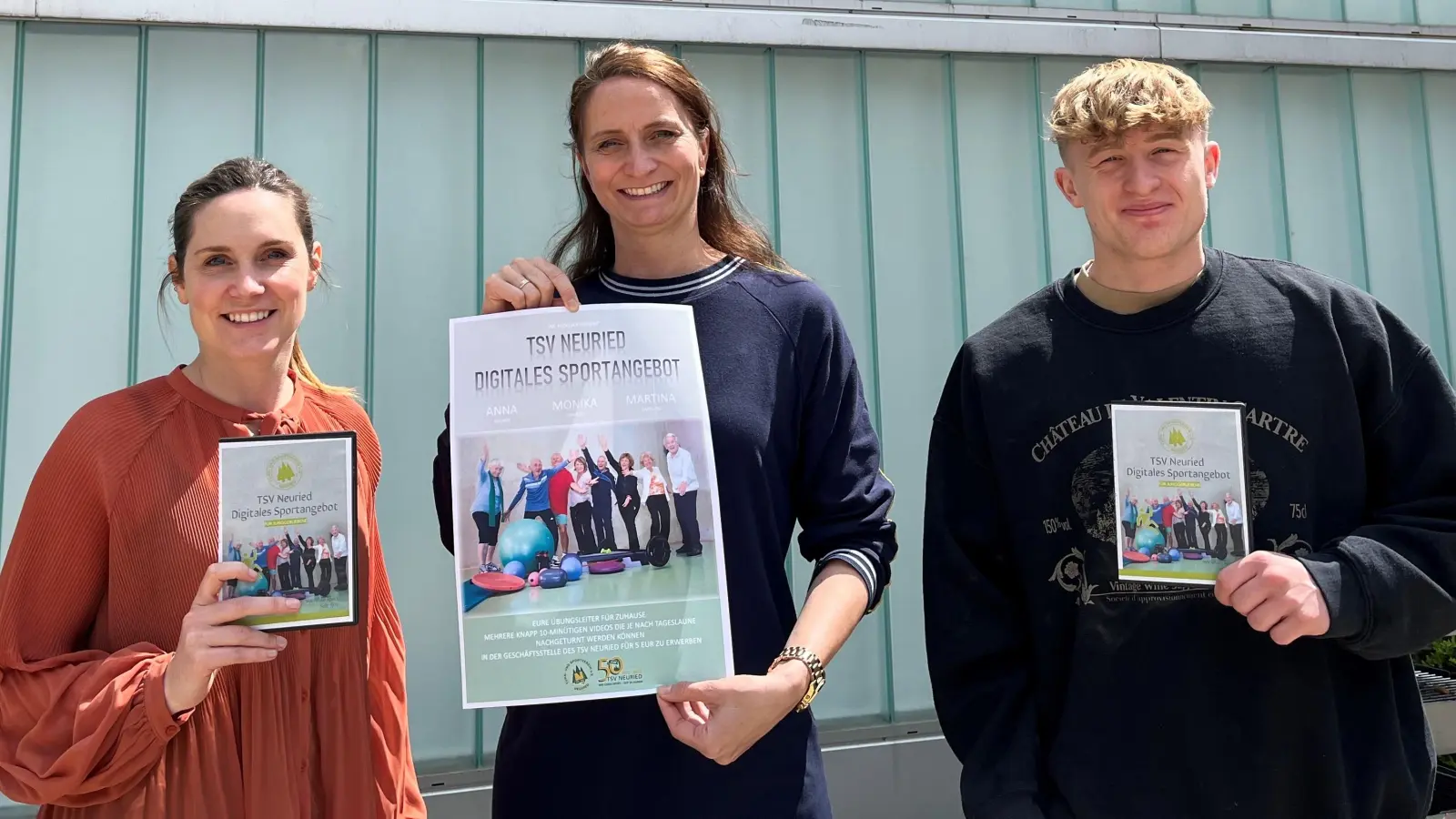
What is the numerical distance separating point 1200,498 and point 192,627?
1.61m

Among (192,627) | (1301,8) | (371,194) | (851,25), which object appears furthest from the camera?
(1301,8)

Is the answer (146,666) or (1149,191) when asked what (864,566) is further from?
(146,666)

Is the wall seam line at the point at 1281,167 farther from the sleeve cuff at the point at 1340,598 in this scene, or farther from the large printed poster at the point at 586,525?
the large printed poster at the point at 586,525

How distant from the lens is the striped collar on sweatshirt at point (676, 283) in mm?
1942

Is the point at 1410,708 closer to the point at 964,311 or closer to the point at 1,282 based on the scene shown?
the point at 964,311

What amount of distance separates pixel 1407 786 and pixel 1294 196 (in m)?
4.37

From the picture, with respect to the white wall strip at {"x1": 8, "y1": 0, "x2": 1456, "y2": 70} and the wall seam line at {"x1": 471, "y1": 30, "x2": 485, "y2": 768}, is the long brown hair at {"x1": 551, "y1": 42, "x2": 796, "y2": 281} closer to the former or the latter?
the wall seam line at {"x1": 471, "y1": 30, "x2": 485, "y2": 768}

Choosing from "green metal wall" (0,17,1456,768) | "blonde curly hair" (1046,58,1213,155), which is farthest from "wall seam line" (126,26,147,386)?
"blonde curly hair" (1046,58,1213,155)

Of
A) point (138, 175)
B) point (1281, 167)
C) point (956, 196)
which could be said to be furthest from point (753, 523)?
point (1281, 167)

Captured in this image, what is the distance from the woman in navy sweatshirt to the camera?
170cm

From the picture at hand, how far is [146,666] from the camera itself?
164 centimetres

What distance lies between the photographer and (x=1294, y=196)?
5.33 meters

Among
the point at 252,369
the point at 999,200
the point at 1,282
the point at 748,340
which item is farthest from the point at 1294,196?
the point at 1,282

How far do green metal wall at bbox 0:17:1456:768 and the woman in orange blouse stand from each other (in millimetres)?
2461
